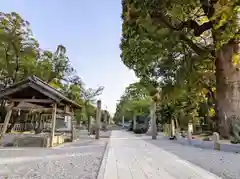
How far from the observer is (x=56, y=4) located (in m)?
11.6

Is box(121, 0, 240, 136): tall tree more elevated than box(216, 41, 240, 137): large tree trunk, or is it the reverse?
box(121, 0, 240, 136): tall tree

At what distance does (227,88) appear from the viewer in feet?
34.9

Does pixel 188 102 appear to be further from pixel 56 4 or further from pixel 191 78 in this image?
pixel 56 4

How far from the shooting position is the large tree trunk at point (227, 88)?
10383mm

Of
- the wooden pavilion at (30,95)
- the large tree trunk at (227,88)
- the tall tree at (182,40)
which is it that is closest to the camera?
the tall tree at (182,40)

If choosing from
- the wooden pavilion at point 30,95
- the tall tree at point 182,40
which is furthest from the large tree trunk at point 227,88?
the wooden pavilion at point 30,95

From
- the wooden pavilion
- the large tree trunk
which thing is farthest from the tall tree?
the wooden pavilion

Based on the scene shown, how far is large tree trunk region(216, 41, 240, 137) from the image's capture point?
10383 mm

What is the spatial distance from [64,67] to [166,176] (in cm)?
2192

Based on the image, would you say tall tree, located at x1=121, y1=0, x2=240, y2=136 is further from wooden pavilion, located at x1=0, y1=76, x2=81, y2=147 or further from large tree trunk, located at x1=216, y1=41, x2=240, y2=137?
wooden pavilion, located at x1=0, y1=76, x2=81, y2=147

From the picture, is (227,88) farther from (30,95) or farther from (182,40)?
(30,95)

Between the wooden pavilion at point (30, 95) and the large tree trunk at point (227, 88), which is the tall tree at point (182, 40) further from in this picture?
the wooden pavilion at point (30, 95)

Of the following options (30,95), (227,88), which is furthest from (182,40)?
(30,95)

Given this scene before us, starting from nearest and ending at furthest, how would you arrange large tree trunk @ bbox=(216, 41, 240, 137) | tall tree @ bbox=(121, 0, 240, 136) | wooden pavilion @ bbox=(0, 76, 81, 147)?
tall tree @ bbox=(121, 0, 240, 136)
wooden pavilion @ bbox=(0, 76, 81, 147)
large tree trunk @ bbox=(216, 41, 240, 137)
